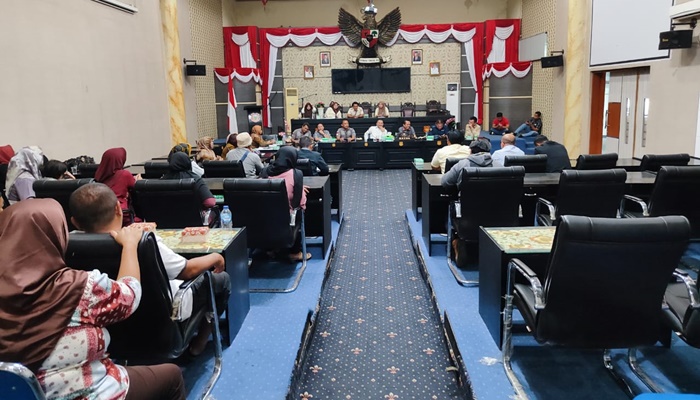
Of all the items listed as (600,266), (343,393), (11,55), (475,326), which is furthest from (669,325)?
(11,55)

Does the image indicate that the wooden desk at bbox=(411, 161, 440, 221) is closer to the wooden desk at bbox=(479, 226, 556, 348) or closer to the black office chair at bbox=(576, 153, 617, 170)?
the black office chair at bbox=(576, 153, 617, 170)

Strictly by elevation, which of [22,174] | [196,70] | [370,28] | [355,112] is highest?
[370,28]

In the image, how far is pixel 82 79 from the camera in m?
6.94

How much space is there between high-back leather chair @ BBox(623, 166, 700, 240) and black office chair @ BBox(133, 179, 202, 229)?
3.30 metres

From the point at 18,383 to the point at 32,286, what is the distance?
253mm

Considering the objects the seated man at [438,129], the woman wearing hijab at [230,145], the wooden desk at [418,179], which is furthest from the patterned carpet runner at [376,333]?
the seated man at [438,129]

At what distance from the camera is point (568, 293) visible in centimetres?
211

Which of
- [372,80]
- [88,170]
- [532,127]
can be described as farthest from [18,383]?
[372,80]

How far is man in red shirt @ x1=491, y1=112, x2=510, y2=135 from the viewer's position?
1246cm

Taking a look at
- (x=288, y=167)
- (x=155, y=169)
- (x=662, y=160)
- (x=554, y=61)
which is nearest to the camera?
(x=288, y=167)

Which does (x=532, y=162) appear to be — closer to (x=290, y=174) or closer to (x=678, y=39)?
(x=290, y=174)

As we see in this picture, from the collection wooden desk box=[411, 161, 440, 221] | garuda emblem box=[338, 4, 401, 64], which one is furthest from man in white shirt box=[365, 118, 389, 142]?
wooden desk box=[411, 161, 440, 221]

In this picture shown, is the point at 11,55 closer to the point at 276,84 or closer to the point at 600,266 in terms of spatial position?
the point at 600,266

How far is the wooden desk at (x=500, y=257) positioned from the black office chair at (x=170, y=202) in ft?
6.71
